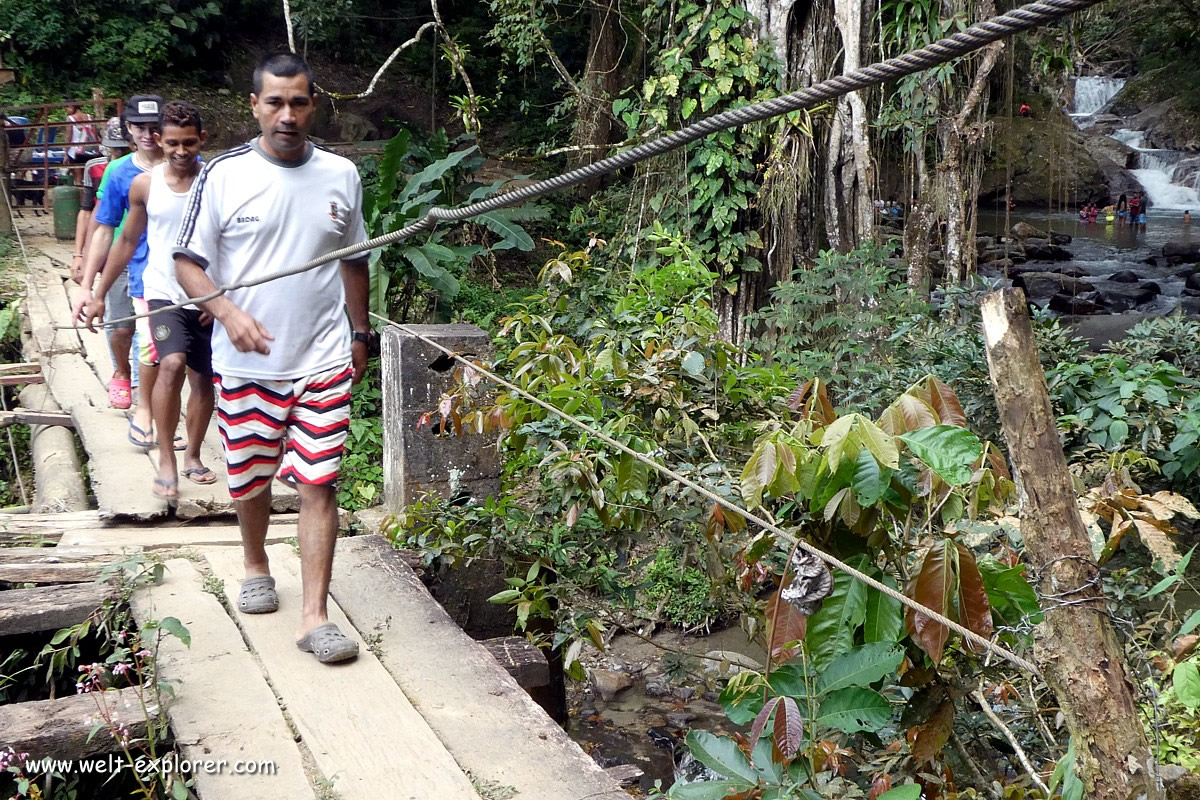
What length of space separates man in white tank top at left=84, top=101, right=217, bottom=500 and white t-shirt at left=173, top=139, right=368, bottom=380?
1269 millimetres

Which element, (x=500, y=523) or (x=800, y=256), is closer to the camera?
(x=500, y=523)

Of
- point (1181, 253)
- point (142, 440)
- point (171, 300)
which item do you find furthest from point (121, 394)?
point (1181, 253)

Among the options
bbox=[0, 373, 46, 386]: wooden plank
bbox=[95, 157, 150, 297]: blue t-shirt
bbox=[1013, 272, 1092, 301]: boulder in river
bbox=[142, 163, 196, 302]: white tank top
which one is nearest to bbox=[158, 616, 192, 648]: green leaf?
bbox=[142, 163, 196, 302]: white tank top

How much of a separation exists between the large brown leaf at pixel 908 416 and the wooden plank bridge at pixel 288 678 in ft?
3.52

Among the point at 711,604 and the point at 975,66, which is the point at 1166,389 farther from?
the point at 975,66

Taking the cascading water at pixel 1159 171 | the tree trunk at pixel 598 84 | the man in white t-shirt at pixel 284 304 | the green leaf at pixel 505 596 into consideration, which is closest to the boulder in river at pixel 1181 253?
the cascading water at pixel 1159 171

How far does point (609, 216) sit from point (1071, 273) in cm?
607

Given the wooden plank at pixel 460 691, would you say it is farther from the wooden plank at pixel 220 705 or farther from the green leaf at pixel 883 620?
the green leaf at pixel 883 620

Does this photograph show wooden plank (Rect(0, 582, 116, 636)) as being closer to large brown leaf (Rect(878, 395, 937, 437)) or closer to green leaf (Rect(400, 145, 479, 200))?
large brown leaf (Rect(878, 395, 937, 437))

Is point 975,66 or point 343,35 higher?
point 343,35

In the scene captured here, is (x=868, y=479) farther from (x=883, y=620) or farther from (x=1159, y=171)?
(x=1159, y=171)

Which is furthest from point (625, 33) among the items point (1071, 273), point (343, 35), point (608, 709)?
point (608, 709)

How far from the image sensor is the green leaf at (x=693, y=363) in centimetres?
396

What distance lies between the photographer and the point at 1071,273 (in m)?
13.3
